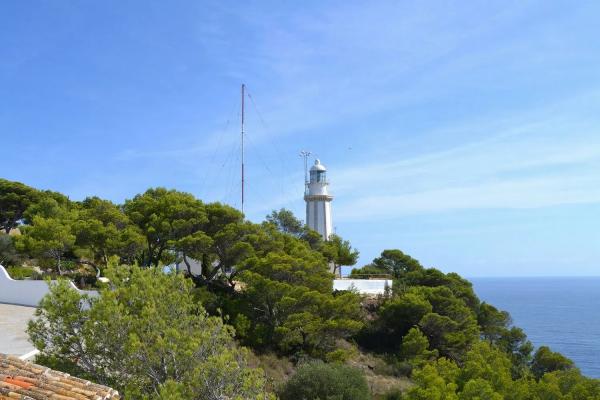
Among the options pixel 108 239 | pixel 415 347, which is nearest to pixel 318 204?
pixel 415 347

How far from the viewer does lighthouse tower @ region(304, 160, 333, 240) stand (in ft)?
128

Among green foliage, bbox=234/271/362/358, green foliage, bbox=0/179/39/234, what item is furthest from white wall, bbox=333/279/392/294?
green foliage, bbox=0/179/39/234

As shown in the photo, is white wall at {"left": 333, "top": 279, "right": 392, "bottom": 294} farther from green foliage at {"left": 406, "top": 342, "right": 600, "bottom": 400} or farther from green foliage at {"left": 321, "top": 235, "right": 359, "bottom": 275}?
green foliage at {"left": 406, "top": 342, "right": 600, "bottom": 400}

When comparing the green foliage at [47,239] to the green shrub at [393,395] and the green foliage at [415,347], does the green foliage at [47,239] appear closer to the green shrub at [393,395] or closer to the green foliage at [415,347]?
the green shrub at [393,395]

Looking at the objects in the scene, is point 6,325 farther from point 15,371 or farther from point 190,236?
point 15,371

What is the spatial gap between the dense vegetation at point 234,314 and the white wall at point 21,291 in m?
1.63

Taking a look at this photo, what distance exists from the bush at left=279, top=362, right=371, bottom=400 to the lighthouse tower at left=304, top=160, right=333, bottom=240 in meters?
23.3

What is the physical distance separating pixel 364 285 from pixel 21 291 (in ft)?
55.8

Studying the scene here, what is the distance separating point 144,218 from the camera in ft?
80.3

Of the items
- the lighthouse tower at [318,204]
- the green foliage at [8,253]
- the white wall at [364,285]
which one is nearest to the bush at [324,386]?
the white wall at [364,285]

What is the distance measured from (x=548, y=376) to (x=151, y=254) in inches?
622

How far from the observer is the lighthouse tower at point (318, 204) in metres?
38.9

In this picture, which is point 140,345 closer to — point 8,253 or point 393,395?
point 393,395

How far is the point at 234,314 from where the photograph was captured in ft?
68.1
